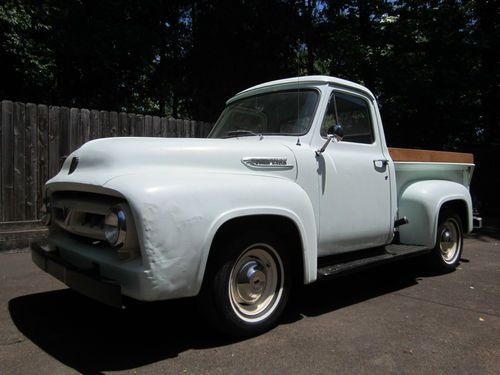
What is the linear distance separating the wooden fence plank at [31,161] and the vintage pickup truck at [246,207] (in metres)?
2.99

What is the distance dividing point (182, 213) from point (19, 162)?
15.0ft

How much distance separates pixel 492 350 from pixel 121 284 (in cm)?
269

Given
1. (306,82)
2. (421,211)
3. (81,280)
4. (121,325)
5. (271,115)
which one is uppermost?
(306,82)

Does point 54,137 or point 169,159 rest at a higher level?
point 54,137

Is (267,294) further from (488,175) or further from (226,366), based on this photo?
(488,175)

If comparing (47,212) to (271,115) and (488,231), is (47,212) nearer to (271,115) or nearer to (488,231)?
(271,115)

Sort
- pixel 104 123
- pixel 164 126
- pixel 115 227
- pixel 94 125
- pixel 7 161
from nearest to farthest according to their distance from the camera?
pixel 115 227 < pixel 7 161 < pixel 94 125 < pixel 104 123 < pixel 164 126

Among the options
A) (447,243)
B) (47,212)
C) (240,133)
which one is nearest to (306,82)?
(240,133)

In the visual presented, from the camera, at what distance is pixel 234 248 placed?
332 cm

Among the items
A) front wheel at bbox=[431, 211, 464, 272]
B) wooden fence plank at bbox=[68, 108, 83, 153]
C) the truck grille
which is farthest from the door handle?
wooden fence plank at bbox=[68, 108, 83, 153]

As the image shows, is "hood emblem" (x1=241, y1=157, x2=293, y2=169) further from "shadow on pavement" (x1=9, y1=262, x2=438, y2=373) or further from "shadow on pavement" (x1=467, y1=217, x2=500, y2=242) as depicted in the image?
"shadow on pavement" (x1=467, y1=217, x2=500, y2=242)

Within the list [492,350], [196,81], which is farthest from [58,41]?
[492,350]

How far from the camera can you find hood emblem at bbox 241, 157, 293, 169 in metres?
3.63

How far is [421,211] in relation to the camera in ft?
16.9
